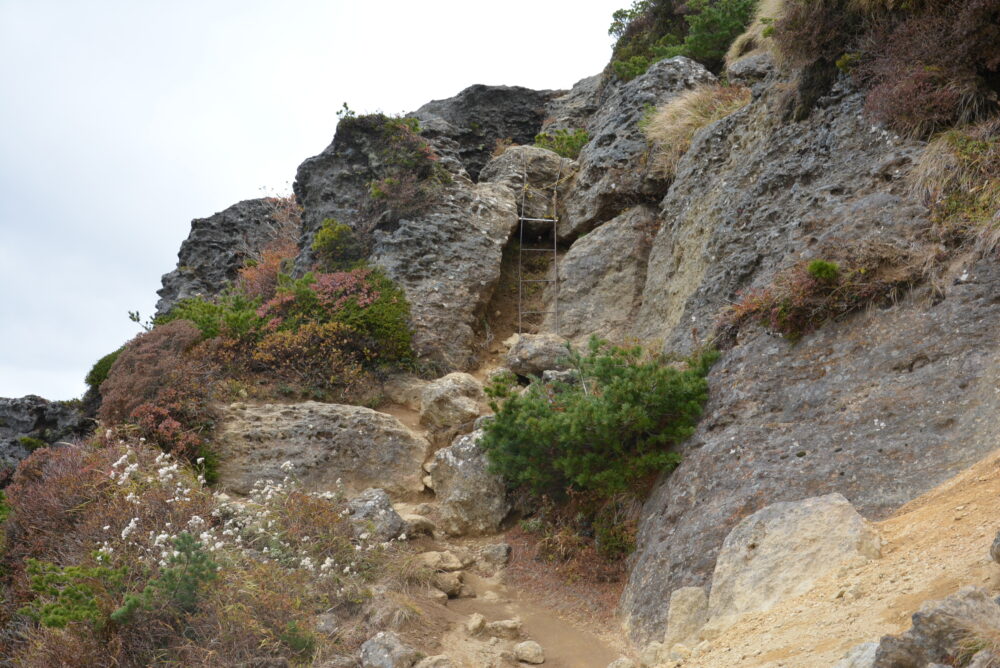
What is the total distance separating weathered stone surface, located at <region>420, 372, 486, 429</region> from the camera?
38.4ft

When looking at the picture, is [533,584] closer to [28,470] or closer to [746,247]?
[746,247]

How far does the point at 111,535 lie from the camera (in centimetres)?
809

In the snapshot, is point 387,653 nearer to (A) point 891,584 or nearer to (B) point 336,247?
(A) point 891,584

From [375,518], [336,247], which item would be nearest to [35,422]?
[336,247]

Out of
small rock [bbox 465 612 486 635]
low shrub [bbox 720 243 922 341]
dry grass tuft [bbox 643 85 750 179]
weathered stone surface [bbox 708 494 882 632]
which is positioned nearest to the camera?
weathered stone surface [bbox 708 494 882 632]

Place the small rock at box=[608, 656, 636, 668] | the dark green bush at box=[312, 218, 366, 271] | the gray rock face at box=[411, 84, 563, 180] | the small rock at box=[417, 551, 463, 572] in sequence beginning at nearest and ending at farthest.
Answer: the small rock at box=[608, 656, 636, 668] < the small rock at box=[417, 551, 463, 572] < the dark green bush at box=[312, 218, 366, 271] < the gray rock face at box=[411, 84, 563, 180]

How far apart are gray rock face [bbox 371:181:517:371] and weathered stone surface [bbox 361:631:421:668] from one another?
738cm

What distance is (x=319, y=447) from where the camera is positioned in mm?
10875

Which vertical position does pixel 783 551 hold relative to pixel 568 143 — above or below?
below

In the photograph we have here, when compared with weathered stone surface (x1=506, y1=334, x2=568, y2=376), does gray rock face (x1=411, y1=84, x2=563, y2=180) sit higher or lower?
higher

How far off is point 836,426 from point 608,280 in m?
8.09

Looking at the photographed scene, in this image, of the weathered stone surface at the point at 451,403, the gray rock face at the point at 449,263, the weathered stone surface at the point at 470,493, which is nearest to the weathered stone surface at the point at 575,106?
the gray rock face at the point at 449,263

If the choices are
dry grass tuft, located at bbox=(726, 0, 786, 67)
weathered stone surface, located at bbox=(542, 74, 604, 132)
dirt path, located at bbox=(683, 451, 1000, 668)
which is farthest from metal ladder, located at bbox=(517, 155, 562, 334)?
dirt path, located at bbox=(683, 451, 1000, 668)

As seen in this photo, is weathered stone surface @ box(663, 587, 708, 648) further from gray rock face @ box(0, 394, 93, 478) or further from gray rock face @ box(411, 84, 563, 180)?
gray rock face @ box(411, 84, 563, 180)
